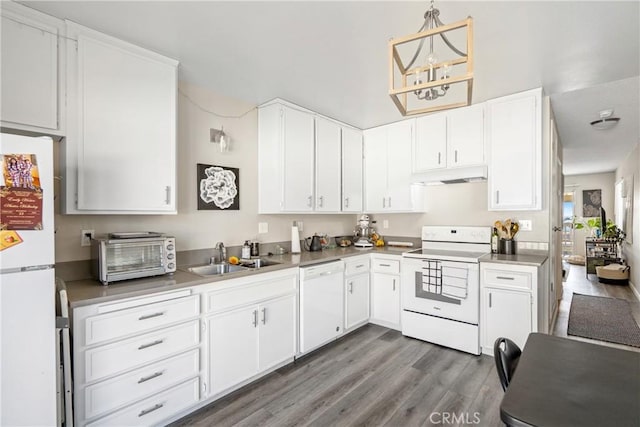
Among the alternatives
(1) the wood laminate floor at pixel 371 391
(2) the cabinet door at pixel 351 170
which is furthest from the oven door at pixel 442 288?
(2) the cabinet door at pixel 351 170

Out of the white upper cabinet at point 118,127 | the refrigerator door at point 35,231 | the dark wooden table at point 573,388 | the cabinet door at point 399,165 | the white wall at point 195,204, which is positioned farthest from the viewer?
the cabinet door at point 399,165

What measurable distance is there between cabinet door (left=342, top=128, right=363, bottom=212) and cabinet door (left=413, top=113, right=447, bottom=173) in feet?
2.45

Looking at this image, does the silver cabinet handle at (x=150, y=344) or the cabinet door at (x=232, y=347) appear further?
the cabinet door at (x=232, y=347)

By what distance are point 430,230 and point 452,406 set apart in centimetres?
202

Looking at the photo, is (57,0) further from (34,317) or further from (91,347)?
(91,347)

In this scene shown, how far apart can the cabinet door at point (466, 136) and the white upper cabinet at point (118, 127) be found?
2.73 m

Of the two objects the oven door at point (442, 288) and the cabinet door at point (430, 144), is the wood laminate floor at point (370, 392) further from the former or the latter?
the cabinet door at point (430, 144)

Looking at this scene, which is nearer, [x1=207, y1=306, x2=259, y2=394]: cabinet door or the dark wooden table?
the dark wooden table

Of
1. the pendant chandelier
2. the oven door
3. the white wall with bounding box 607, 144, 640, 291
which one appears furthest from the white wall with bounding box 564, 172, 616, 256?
the pendant chandelier

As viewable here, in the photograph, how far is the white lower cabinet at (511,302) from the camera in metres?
2.65

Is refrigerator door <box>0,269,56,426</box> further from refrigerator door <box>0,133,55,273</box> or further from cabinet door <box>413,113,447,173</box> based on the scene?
cabinet door <box>413,113,447,173</box>

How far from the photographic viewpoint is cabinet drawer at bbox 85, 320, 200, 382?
1655 mm

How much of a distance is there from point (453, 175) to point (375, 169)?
3.47ft

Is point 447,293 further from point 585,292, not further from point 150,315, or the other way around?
point 585,292
